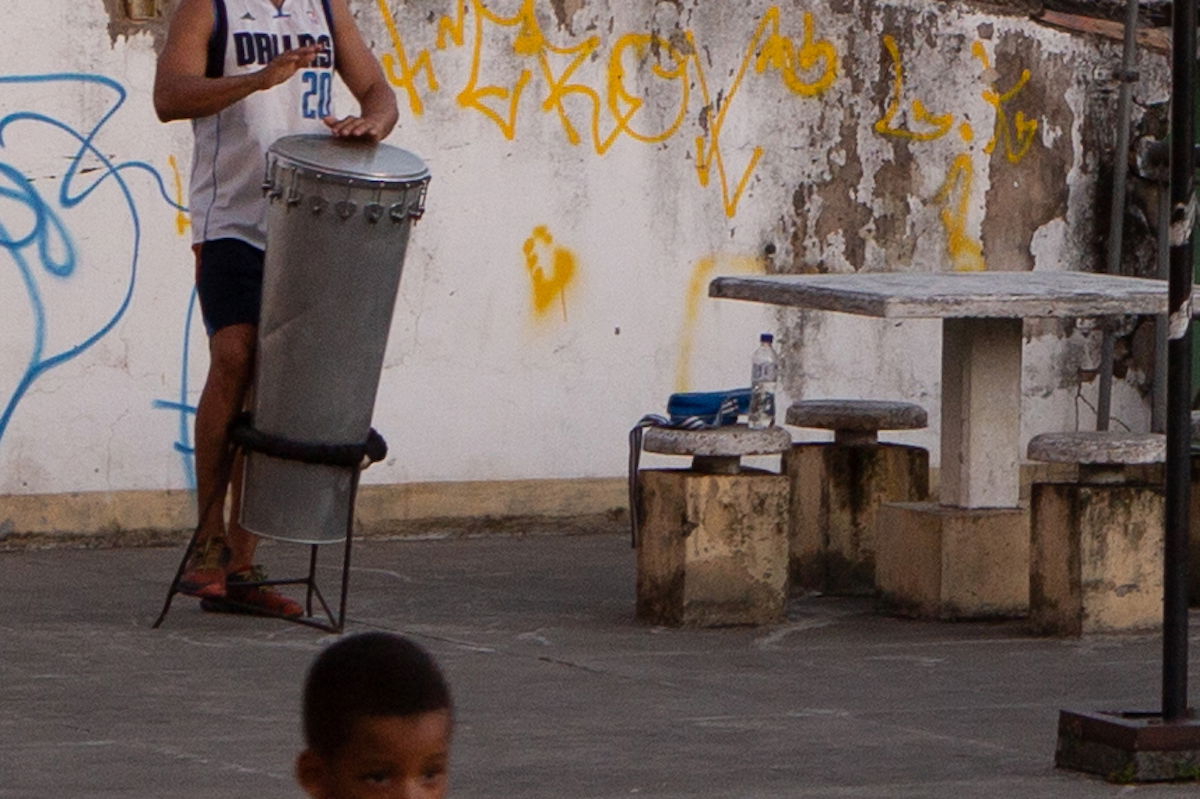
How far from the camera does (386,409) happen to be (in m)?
9.18

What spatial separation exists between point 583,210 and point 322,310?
125 inches

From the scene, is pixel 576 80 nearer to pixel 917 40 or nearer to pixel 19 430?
pixel 917 40

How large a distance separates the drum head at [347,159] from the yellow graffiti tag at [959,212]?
4.17 meters

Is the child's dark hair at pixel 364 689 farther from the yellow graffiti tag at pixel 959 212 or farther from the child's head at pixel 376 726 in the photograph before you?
the yellow graffiti tag at pixel 959 212

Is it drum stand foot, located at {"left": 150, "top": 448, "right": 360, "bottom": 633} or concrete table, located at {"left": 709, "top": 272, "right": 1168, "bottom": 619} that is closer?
drum stand foot, located at {"left": 150, "top": 448, "right": 360, "bottom": 633}

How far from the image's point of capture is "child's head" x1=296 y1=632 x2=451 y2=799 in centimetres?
265

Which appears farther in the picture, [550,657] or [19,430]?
[19,430]

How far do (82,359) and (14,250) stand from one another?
44 centimetres

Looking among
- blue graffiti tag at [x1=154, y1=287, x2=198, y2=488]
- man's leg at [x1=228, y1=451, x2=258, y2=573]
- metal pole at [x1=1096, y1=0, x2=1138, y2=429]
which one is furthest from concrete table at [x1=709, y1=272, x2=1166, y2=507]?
metal pole at [x1=1096, y1=0, x2=1138, y2=429]

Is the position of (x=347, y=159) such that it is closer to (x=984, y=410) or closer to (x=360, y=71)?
(x=360, y=71)

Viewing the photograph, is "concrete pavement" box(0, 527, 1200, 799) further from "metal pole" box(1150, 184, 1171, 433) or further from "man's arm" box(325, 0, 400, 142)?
"metal pole" box(1150, 184, 1171, 433)

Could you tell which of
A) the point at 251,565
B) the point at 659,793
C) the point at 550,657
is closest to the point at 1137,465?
the point at 550,657

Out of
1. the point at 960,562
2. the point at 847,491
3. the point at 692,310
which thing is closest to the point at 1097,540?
the point at 960,562

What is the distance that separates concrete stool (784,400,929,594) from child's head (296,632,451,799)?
5.59 metres
